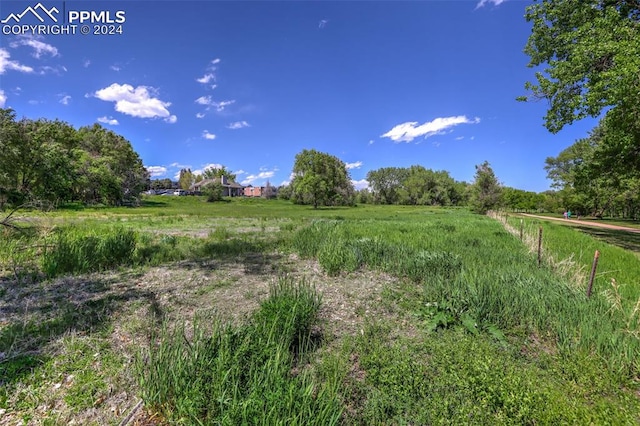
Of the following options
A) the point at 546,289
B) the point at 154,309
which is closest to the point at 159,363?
the point at 154,309

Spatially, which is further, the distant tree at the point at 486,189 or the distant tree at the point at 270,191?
the distant tree at the point at 270,191

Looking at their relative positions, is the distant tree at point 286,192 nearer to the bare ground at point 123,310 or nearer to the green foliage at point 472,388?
the bare ground at point 123,310

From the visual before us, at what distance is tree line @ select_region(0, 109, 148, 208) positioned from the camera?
18.8 meters

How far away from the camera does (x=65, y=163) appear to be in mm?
→ 36375

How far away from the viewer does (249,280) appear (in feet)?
23.0

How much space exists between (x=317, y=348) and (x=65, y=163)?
156 feet

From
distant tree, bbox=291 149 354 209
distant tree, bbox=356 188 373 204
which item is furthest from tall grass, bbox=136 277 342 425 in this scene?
distant tree, bbox=356 188 373 204

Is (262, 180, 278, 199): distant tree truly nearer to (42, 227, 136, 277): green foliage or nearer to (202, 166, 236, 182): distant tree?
(202, 166, 236, 182): distant tree

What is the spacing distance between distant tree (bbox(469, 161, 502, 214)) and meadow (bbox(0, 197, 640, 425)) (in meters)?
43.6

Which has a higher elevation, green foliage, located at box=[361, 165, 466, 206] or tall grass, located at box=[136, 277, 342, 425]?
green foliage, located at box=[361, 165, 466, 206]

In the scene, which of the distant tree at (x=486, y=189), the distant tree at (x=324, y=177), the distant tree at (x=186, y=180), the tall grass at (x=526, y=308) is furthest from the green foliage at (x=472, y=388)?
the distant tree at (x=186, y=180)

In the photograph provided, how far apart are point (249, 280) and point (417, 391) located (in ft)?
15.9

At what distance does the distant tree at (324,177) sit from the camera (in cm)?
Answer: 6600

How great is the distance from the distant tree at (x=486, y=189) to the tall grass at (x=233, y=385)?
168ft
